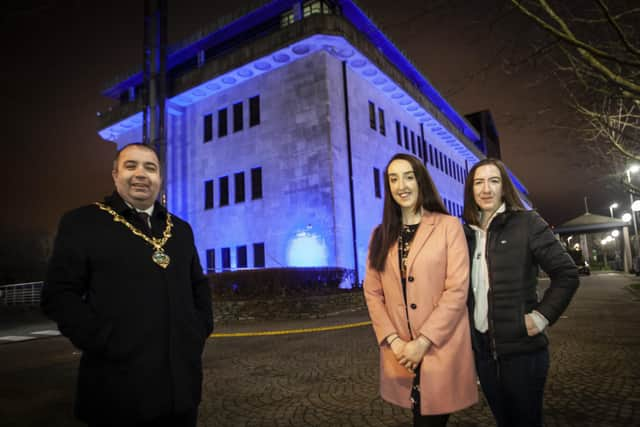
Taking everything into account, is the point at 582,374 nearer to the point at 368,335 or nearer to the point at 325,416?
the point at 325,416

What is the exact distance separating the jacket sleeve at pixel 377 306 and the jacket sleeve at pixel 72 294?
4.97 ft

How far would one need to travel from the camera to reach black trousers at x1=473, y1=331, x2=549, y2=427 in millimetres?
2531

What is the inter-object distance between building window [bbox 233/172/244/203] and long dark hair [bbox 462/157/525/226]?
2092cm

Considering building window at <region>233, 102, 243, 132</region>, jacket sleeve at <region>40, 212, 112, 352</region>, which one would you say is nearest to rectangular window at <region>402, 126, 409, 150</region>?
building window at <region>233, 102, 243, 132</region>

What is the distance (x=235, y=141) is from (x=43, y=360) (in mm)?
16786

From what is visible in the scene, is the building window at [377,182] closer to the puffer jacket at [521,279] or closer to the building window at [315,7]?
the building window at [315,7]

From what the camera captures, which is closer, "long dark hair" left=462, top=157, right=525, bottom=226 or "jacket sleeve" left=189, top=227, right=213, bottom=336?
"jacket sleeve" left=189, top=227, right=213, bottom=336

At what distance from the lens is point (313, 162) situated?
20.5 metres

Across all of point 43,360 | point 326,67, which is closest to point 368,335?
point 43,360

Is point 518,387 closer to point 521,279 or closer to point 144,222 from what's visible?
point 521,279

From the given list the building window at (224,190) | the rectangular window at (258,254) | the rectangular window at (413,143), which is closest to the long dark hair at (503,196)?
the rectangular window at (258,254)

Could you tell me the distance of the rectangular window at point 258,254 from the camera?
2184cm

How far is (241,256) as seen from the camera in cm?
2284

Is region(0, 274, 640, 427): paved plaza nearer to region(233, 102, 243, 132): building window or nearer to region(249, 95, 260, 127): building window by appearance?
region(249, 95, 260, 127): building window
